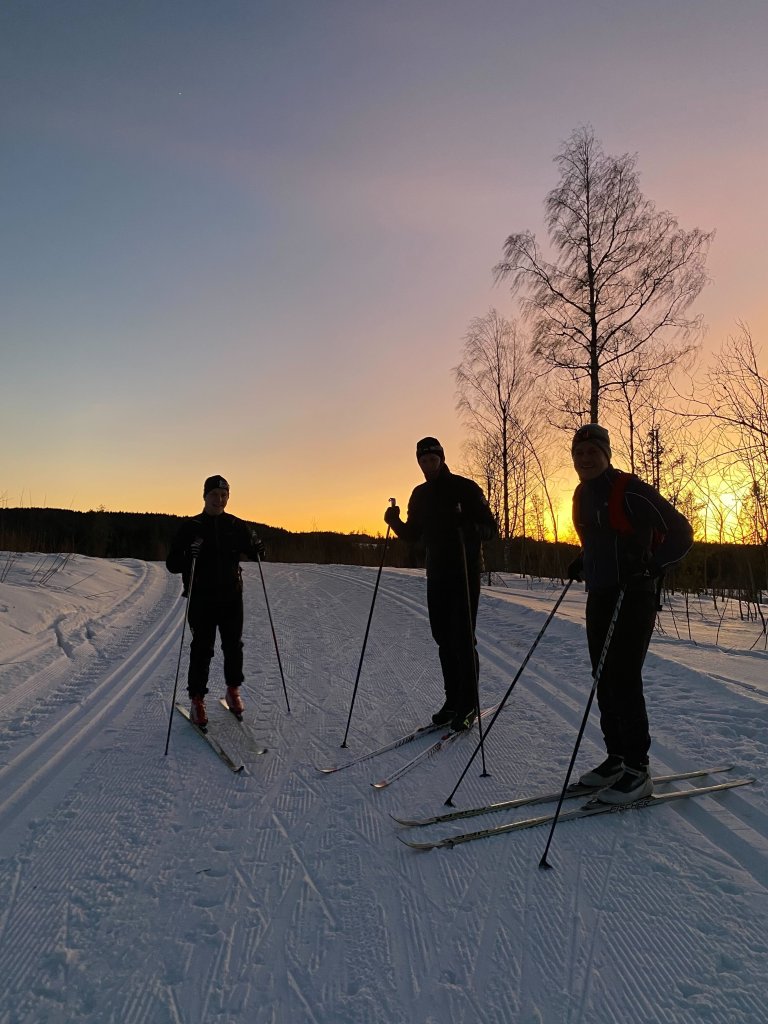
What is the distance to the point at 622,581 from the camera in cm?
345

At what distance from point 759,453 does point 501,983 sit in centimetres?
810

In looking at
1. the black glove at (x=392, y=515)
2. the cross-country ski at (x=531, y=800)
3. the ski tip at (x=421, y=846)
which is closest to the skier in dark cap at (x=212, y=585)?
the black glove at (x=392, y=515)

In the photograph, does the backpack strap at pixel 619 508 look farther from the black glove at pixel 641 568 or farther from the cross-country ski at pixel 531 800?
the cross-country ski at pixel 531 800

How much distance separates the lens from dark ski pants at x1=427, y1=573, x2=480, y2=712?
15.6 feet

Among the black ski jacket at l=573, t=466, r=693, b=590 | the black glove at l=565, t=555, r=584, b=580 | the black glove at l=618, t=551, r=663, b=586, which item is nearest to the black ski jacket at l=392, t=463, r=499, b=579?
the black glove at l=565, t=555, r=584, b=580

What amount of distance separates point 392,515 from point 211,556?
154 centimetres

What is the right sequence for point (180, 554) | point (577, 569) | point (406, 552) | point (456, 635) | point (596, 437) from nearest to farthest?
1. point (596, 437)
2. point (577, 569)
3. point (456, 635)
4. point (180, 554)
5. point (406, 552)

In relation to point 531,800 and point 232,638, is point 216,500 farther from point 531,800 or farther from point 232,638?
point 531,800

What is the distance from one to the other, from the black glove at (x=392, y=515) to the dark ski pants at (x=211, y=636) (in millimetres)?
1405

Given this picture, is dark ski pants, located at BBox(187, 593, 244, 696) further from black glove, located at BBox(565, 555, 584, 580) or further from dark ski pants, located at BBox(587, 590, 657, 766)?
dark ski pants, located at BBox(587, 590, 657, 766)

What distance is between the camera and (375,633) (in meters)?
8.66

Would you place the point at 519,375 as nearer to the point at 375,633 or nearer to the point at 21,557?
the point at 375,633

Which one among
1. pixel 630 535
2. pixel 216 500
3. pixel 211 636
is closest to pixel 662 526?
pixel 630 535

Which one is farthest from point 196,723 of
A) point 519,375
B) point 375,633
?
point 519,375
